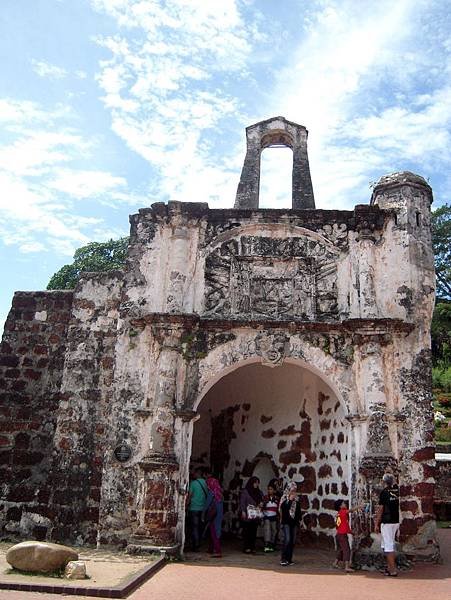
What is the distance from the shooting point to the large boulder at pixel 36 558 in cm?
617

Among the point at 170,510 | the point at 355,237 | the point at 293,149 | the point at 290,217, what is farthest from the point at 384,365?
the point at 293,149

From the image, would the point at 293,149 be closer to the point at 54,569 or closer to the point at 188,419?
the point at 188,419

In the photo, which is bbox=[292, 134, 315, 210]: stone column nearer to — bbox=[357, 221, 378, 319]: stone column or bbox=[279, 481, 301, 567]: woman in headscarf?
bbox=[357, 221, 378, 319]: stone column

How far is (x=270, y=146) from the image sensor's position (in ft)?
38.1

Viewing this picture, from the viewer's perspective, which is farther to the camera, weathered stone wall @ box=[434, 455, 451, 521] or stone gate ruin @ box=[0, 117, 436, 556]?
weathered stone wall @ box=[434, 455, 451, 521]

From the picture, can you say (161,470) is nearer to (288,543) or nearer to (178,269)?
(288,543)

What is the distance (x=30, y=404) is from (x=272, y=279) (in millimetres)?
4458

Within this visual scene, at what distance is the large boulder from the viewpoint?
6172mm

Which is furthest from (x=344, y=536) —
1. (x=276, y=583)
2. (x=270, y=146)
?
(x=270, y=146)

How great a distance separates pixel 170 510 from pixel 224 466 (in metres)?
4.42

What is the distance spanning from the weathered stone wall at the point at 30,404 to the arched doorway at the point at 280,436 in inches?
116

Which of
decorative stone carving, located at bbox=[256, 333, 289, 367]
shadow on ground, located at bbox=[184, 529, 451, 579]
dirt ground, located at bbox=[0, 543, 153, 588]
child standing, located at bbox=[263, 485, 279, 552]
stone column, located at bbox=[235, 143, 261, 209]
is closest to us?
dirt ground, located at bbox=[0, 543, 153, 588]

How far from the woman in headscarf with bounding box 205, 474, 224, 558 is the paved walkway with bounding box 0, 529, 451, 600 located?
19.6 inches

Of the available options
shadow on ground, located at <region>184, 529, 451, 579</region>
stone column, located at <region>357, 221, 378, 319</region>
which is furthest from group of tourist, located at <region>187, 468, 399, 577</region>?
stone column, located at <region>357, 221, 378, 319</region>
